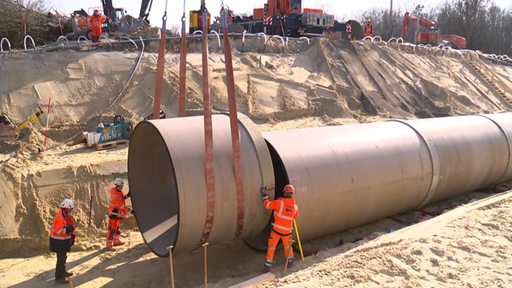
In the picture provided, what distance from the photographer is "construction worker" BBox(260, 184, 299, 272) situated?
6344 millimetres

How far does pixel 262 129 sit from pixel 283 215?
259 inches

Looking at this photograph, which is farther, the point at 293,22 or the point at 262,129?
the point at 293,22

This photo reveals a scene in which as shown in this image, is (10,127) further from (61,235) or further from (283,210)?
(283,210)

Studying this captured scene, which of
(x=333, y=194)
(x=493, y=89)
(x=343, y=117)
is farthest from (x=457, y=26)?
(x=333, y=194)

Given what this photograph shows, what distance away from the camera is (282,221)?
6.43m

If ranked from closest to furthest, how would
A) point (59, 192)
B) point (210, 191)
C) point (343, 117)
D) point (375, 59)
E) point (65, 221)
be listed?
point (210, 191)
point (65, 221)
point (59, 192)
point (343, 117)
point (375, 59)

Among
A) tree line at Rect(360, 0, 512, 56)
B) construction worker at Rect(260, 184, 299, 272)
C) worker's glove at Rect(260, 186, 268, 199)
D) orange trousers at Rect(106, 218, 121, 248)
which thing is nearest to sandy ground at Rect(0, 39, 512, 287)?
orange trousers at Rect(106, 218, 121, 248)

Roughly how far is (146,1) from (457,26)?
41.6m

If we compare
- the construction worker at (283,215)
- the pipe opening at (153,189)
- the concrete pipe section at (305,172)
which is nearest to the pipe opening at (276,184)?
the concrete pipe section at (305,172)

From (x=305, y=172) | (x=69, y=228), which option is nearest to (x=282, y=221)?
(x=305, y=172)

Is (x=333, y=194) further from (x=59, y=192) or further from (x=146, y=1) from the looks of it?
(x=146, y=1)

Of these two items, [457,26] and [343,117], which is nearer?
[343,117]

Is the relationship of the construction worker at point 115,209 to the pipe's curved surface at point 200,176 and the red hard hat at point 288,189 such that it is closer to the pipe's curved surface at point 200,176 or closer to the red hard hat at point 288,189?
the pipe's curved surface at point 200,176

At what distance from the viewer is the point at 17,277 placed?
701 cm
